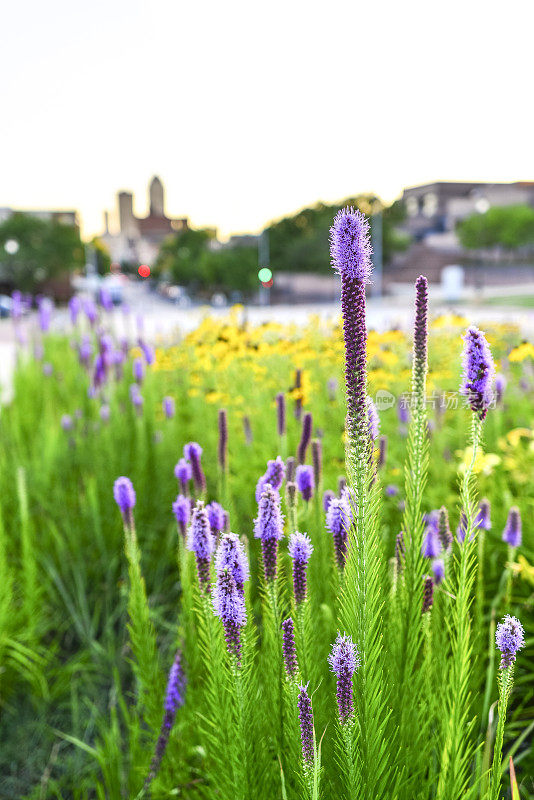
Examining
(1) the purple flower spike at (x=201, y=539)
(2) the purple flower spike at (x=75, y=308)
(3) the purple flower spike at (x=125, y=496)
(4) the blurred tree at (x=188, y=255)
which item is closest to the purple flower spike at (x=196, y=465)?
(3) the purple flower spike at (x=125, y=496)

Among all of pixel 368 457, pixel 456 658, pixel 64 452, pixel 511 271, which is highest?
pixel 511 271

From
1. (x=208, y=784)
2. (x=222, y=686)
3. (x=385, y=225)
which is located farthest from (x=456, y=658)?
(x=385, y=225)

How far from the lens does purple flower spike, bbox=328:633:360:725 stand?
1.14 metres

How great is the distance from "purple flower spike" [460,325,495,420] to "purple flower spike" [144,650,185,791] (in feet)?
4.25

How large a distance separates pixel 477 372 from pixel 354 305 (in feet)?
1.11

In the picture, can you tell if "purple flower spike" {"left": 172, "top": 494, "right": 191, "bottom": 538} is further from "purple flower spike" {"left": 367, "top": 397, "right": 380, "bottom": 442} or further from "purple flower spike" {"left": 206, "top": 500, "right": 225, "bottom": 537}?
"purple flower spike" {"left": 367, "top": 397, "right": 380, "bottom": 442}

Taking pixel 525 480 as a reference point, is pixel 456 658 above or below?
above

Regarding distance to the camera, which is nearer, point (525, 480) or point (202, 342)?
point (525, 480)

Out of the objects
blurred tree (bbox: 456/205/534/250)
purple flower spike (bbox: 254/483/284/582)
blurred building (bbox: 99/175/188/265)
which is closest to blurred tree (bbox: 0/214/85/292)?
blurred tree (bbox: 456/205/534/250)

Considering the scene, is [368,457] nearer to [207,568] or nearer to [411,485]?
[411,485]

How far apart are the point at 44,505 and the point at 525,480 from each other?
3095 mm

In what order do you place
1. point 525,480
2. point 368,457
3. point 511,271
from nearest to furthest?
point 368,457
point 525,480
point 511,271

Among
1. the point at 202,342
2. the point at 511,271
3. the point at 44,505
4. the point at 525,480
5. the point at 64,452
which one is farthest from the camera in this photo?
the point at 511,271

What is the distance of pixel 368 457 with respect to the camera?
3.72 feet
